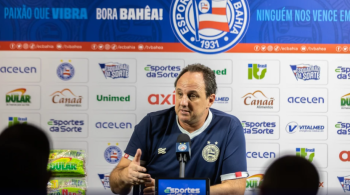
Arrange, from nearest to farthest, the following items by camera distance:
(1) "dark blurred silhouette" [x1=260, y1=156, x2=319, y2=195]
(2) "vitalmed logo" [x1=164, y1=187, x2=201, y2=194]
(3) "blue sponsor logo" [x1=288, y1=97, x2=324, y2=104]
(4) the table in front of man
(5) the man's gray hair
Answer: (1) "dark blurred silhouette" [x1=260, y1=156, x2=319, y2=195]
(2) "vitalmed logo" [x1=164, y1=187, x2=201, y2=194]
(4) the table in front of man
(5) the man's gray hair
(3) "blue sponsor logo" [x1=288, y1=97, x2=324, y2=104]

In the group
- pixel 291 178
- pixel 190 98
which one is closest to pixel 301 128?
pixel 190 98

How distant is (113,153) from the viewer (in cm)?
333

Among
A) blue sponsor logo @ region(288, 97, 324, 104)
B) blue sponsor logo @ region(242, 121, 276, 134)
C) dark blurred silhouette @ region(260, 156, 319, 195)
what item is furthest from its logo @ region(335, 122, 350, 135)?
dark blurred silhouette @ region(260, 156, 319, 195)

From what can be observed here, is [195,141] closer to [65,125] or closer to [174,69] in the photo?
[174,69]

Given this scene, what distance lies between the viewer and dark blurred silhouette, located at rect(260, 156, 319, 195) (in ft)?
3.05

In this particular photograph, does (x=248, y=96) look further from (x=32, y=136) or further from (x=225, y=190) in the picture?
(x=32, y=136)

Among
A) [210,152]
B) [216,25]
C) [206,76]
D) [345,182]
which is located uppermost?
[216,25]

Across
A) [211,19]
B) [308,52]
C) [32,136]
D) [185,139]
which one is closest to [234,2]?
[211,19]

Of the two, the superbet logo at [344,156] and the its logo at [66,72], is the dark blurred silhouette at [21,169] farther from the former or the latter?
the superbet logo at [344,156]

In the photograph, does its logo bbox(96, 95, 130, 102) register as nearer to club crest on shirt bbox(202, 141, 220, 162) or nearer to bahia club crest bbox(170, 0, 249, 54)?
bahia club crest bbox(170, 0, 249, 54)

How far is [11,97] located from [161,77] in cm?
136

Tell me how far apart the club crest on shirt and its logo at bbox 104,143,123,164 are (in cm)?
95

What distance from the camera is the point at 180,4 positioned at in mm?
3320

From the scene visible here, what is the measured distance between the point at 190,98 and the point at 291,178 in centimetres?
180
